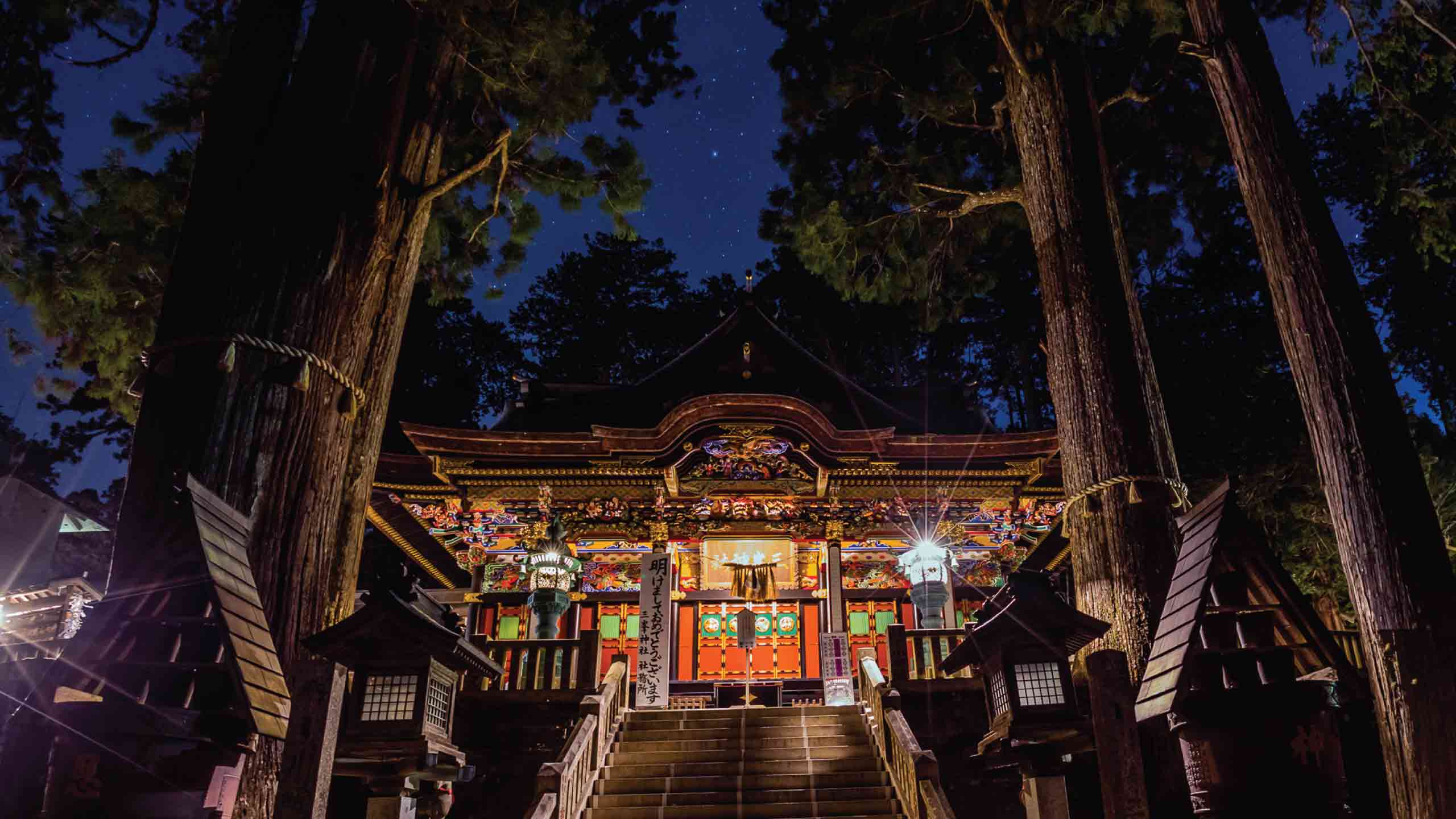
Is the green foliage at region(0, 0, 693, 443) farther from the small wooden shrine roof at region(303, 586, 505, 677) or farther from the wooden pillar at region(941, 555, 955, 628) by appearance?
the wooden pillar at region(941, 555, 955, 628)

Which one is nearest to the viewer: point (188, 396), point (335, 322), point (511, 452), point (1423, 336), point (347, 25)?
point (188, 396)

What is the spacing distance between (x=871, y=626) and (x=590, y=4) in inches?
426

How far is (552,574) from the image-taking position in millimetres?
12633

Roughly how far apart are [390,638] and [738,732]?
5.35 metres

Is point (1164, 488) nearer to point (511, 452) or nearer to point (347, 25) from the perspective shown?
point (347, 25)

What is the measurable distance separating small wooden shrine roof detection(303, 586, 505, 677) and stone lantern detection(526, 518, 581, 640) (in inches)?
242

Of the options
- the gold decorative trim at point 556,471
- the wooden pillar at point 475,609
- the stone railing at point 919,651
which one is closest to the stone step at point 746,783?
the stone railing at point 919,651

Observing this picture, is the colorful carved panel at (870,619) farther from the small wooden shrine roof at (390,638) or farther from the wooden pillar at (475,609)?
the small wooden shrine roof at (390,638)

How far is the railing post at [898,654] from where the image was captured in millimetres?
8492

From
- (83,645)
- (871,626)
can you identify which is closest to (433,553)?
(871,626)

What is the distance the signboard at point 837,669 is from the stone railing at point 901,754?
2760mm

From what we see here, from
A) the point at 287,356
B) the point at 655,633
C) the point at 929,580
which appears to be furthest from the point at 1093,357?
the point at 655,633

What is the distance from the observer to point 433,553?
15875 millimetres

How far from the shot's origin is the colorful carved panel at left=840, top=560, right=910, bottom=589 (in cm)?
1489
